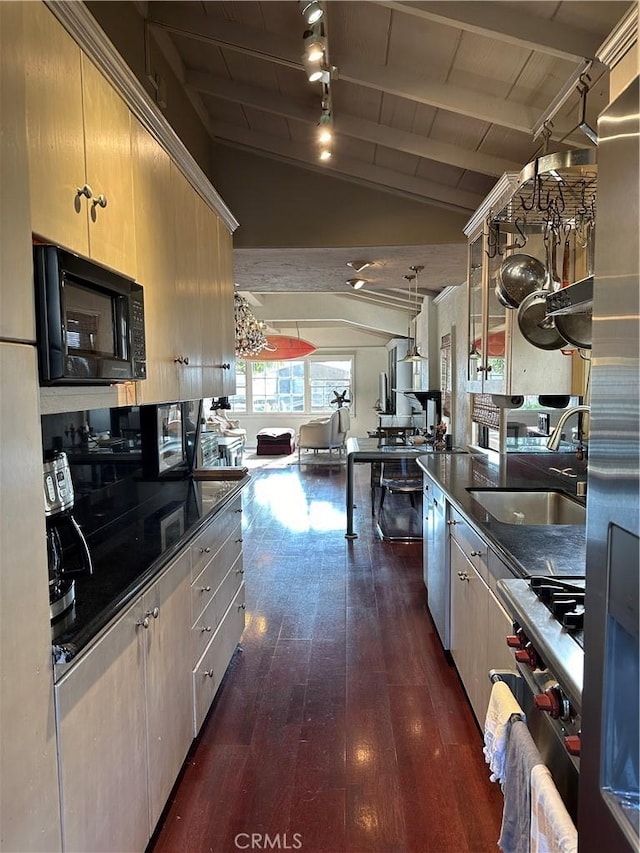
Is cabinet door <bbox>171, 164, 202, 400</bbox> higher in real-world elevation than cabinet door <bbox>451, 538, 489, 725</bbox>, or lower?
higher

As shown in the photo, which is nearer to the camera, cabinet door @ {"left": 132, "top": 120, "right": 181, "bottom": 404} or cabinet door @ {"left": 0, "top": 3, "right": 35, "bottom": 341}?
cabinet door @ {"left": 0, "top": 3, "right": 35, "bottom": 341}

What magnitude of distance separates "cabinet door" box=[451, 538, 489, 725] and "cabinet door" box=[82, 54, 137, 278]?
1.67m

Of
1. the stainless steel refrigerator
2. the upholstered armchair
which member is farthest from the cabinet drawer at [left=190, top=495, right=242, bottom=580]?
the upholstered armchair

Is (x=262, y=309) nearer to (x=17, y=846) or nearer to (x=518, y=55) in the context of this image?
(x=518, y=55)

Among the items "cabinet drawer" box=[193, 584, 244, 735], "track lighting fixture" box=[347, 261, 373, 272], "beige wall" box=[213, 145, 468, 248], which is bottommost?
"cabinet drawer" box=[193, 584, 244, 735]

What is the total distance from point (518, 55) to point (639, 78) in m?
2.00

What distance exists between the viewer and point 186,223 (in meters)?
2.35

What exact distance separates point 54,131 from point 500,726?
1.69 m

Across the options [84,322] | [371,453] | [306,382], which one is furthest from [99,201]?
[306,382]

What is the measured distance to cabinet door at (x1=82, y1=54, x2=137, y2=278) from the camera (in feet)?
4.75

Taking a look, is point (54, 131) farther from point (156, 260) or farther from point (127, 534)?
point (127, 534)

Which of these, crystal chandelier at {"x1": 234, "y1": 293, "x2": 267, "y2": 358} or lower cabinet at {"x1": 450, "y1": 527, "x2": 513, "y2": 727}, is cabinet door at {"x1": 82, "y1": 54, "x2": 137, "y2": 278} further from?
crystal chandelier at {"x1": 234, "y1": 293, "x2": 267, "y2": 358}

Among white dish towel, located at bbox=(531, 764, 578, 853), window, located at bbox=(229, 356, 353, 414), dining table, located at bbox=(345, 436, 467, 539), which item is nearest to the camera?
white dish towel, located at bbox=(531, 764, 578, 853)

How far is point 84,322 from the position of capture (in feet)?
4.29
